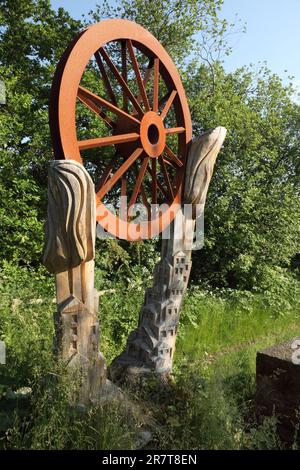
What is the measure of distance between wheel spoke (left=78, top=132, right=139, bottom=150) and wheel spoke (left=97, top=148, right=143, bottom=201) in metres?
0.13

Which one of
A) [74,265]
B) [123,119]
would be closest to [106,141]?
[123,119]

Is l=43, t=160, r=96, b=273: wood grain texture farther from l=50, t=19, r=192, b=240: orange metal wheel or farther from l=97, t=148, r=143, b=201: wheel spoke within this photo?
l=97, t=148, r=143, b=201: wheel spoke

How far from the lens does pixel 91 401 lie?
2869 millimetres

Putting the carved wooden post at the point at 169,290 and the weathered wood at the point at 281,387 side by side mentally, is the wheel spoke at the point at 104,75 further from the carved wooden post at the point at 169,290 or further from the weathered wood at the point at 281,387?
the weathered wood at the point at 281,387

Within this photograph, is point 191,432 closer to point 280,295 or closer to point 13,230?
point 13,230

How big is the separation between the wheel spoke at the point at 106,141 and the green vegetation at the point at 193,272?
5.34ft

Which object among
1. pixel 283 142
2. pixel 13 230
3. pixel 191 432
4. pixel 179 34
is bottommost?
pixel 191 432

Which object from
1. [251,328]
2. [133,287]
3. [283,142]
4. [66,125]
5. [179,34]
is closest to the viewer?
[66,125]

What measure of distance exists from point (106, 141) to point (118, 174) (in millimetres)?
300

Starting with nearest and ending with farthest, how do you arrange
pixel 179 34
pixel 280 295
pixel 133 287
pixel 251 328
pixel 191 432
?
1. pixel 191 432
2. pixel 133 287
3. pixel 251 328
4. pixel 280 295
5. pixel 179 34

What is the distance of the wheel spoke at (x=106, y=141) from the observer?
3331 millimetres

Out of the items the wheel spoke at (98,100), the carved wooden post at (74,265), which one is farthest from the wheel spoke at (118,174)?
the carved wooden post at (74,265)

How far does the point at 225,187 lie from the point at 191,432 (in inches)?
245
